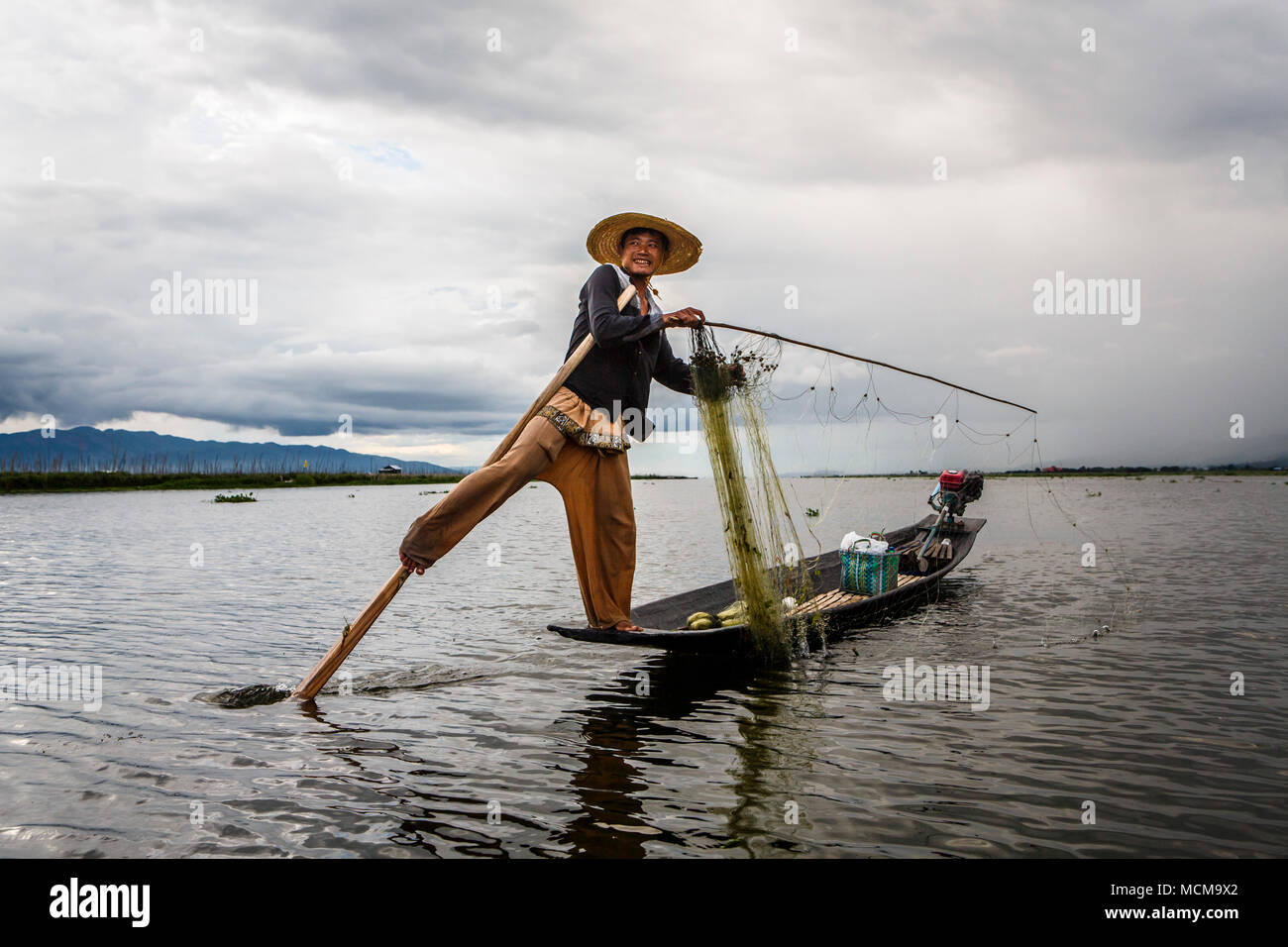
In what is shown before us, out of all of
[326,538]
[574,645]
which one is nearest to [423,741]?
[574,645]

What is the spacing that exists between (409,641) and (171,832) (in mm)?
5249

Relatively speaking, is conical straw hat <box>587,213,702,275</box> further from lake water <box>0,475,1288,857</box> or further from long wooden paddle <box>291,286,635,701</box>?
lake water <box>0,475,1288,857</box>

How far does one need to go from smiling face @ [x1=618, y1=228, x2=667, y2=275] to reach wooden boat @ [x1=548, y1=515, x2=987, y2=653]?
296 centimetres

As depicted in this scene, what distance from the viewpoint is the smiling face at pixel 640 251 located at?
6.27 meters

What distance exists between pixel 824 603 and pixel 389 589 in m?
5.28

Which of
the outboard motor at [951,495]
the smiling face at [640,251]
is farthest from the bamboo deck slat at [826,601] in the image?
the smiling face at [640,251]

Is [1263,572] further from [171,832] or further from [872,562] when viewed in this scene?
[171,832]

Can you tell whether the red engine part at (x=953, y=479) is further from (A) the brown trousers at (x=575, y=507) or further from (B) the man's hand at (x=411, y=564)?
(B) the man's hand at (x=411, y=564)

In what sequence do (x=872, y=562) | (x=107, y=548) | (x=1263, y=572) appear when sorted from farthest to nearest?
(x=107, y=548) → (x=1263, y=572) → (x=872, y=562)

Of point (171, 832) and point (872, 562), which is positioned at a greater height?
point (872, 562)

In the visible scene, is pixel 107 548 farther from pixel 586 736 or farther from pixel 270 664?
pixel 586 736
